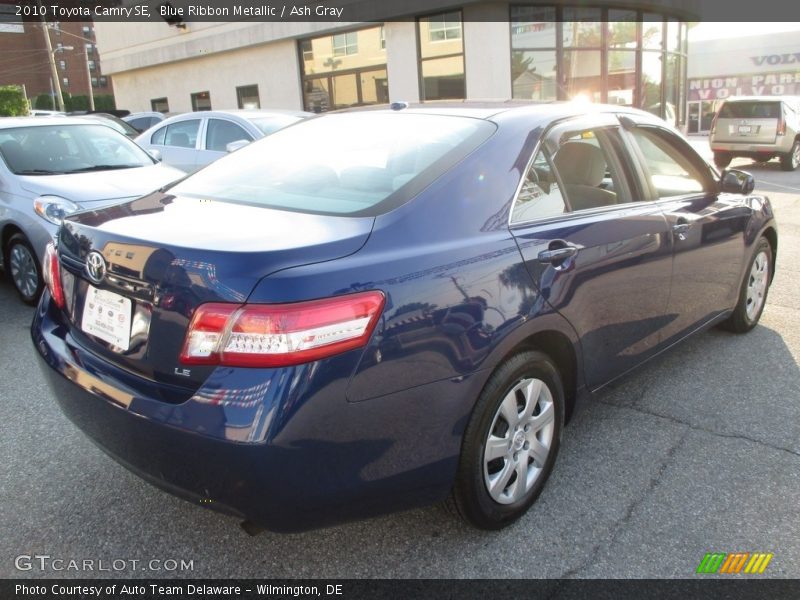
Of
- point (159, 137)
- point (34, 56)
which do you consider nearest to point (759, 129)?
point (159, 137)

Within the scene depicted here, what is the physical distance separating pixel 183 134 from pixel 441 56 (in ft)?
32.5

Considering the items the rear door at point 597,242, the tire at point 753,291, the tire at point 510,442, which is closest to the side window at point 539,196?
the rear door at point 597,242

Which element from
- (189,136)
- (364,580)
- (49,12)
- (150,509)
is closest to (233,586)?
(364,580)

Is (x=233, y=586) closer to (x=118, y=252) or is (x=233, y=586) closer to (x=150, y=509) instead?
(x=150, y=509)

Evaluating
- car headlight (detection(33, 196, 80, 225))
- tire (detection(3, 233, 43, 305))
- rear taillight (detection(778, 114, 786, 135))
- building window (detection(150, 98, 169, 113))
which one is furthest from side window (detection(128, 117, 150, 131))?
rear taillight (detection(778, 114, 786, 135))

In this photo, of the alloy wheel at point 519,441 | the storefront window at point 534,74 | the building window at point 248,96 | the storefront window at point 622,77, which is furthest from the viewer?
the building window at point 248,96

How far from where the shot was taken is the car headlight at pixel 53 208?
552 centimetres

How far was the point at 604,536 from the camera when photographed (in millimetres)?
2602

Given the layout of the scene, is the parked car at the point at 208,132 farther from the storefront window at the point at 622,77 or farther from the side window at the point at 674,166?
the storefront window at the point at 622,77

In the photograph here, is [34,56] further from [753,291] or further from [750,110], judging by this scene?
[753,291]

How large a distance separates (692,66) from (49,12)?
48.8 m

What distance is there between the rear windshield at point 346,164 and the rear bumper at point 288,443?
697mm

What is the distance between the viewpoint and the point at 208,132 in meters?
9.30

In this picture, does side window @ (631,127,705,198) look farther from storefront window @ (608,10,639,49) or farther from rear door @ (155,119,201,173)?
storefront window @ (608,10,639,49)
